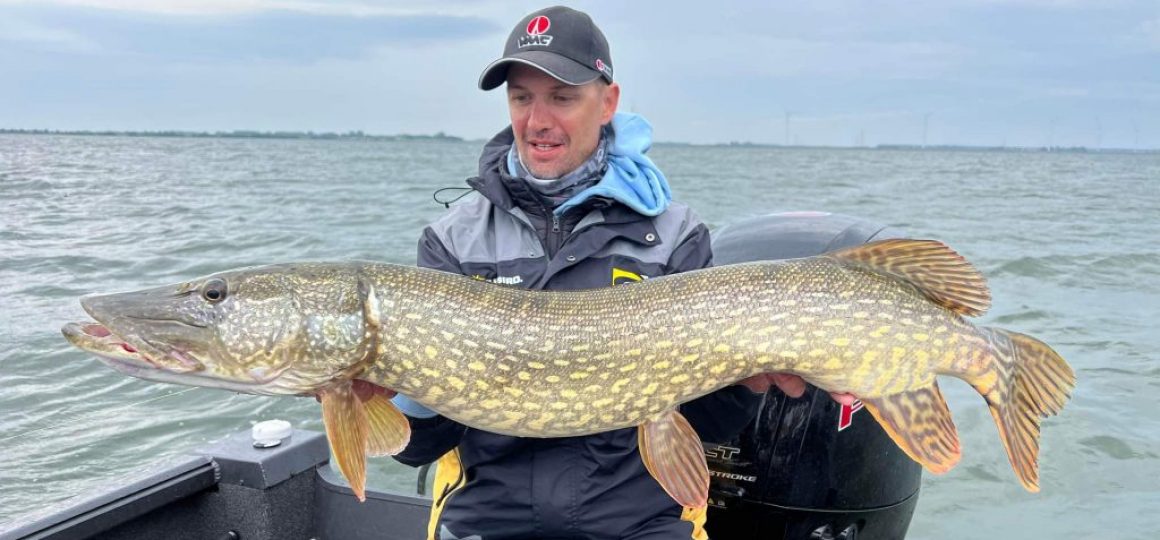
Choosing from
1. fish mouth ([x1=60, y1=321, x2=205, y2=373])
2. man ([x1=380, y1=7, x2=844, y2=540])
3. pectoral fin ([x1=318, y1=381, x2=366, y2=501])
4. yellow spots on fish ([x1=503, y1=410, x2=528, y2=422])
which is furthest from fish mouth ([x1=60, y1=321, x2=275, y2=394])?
yellow spots on fish ([x1=503, y1=410, x2=528, y2=422])

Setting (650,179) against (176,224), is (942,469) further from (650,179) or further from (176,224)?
(176,224)

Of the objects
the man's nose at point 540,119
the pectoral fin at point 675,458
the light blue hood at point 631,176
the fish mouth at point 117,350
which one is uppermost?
the man's nose at point 540,119

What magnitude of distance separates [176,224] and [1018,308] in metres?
14.2

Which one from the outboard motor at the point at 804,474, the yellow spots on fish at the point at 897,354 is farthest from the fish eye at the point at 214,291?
the yellow spots on fish at the point at 897,354

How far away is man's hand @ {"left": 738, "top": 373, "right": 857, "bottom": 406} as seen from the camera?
2.55 meters

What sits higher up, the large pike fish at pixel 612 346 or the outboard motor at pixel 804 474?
the large pike fish at pixel 612 346

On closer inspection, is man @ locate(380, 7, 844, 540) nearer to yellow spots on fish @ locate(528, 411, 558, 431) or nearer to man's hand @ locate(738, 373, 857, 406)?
man's hand @ locate(738, 373, 857, 406)

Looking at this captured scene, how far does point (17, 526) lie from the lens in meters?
2.49

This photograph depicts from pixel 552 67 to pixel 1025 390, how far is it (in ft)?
5.79

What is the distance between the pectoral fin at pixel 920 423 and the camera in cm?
251

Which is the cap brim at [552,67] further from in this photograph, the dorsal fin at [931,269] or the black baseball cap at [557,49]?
the dorsal fin at [931,269]

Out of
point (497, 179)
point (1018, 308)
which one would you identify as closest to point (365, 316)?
point (497, 179)

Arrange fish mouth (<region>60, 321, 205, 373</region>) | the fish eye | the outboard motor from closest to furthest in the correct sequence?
1. fish mouth (<region>60, 321, 205, 373</region>)
2. the fish eye
3. the outboard motor

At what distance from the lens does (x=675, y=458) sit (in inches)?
96.1
